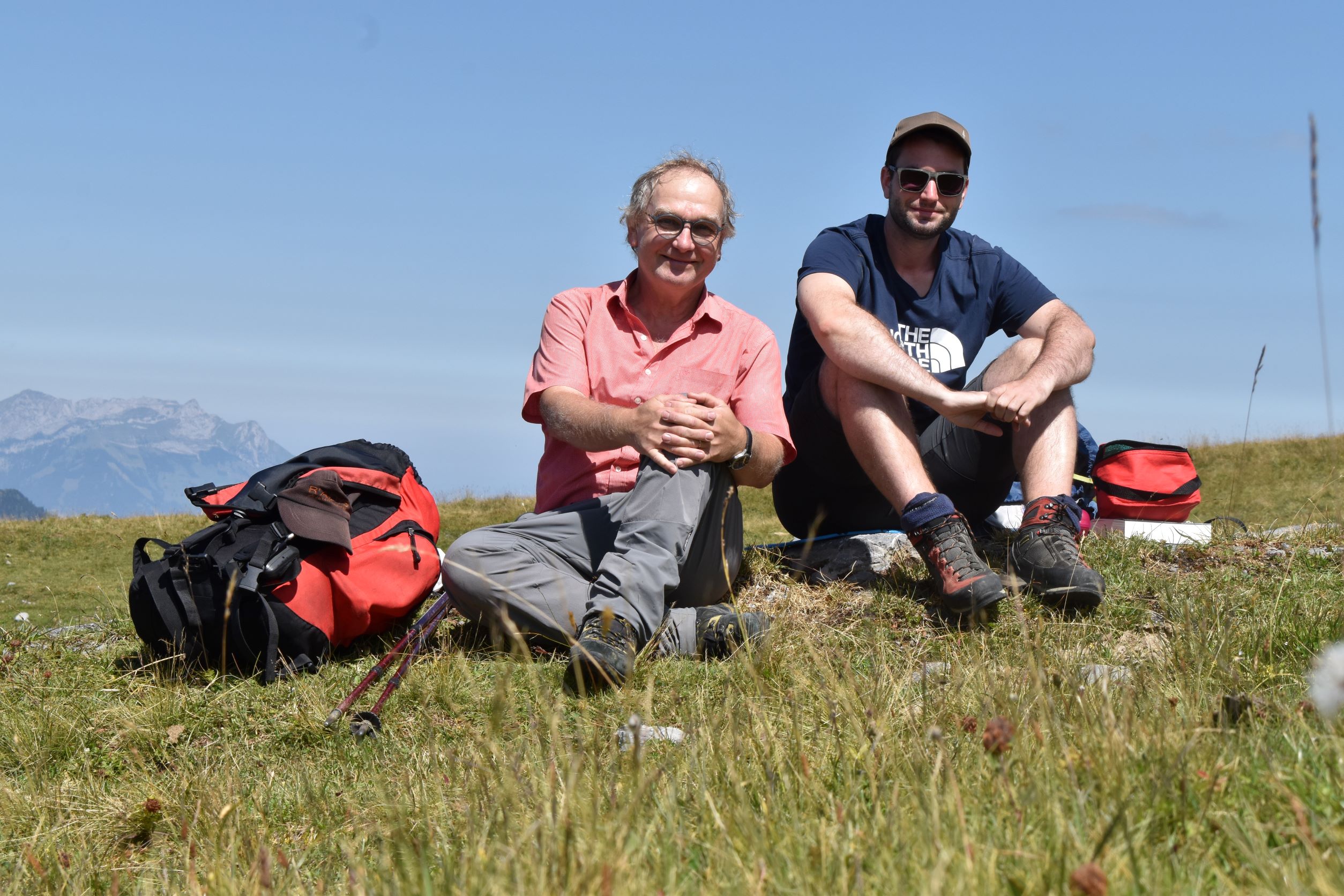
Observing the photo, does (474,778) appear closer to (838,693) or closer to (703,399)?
(838,693)

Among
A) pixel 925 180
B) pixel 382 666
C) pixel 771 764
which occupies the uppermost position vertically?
pixel 925 180

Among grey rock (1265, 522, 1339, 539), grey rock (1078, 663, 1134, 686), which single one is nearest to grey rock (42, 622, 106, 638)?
grey rock (1078, 663, 1134, 686)

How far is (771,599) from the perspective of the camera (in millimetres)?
5430

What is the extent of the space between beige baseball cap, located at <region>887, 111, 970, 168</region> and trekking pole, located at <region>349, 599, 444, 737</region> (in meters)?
3.31

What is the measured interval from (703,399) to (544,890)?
9.84 feet

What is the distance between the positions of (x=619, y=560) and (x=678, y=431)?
58 cm


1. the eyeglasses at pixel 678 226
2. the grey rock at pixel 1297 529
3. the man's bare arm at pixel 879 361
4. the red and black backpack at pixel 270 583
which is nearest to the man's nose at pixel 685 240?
the eyeglasses at pixel 678 226

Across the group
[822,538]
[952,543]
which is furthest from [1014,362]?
[822,538]

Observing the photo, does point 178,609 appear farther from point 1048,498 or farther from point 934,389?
point 1048,498

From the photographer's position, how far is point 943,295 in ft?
18.3

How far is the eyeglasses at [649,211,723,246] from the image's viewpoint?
206 inches

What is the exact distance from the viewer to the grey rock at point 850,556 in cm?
558

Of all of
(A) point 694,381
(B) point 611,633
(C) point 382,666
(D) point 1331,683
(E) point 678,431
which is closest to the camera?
(D) point 1331,683

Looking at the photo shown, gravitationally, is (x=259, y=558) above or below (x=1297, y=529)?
below
